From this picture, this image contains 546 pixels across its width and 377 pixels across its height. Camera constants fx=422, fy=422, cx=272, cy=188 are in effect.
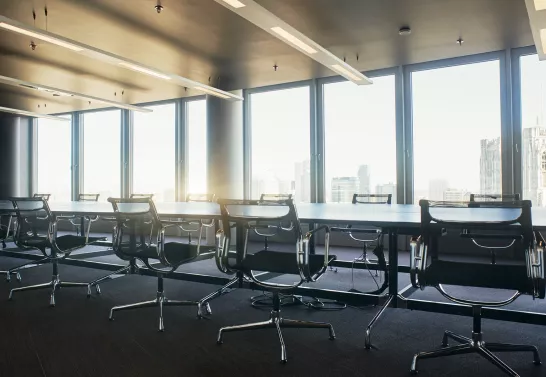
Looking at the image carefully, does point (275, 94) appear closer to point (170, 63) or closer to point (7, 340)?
point (170, 63)

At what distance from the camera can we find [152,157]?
934cm

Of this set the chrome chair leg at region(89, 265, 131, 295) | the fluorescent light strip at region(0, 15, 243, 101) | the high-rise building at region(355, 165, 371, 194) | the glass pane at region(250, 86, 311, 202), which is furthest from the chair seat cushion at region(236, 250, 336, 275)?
the glass pane at region(250, 86, 311, 202)

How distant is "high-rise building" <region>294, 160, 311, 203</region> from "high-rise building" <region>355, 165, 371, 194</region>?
902 millimetres

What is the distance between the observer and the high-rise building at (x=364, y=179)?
7133mm

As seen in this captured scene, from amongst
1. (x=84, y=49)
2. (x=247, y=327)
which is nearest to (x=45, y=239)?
(x=84, y=49)

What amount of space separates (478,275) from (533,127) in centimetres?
473

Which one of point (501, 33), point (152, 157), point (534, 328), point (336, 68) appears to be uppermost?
point (501, 33)

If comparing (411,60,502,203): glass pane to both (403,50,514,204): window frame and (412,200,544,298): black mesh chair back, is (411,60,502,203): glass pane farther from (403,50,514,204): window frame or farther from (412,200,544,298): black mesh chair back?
(412,200,544,298): black mesh chair back

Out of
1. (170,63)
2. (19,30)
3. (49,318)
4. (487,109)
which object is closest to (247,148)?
(170,63)

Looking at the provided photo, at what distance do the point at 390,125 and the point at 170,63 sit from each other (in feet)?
11.7

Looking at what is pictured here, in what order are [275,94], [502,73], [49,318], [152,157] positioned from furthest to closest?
[152,157] < [275,94] < [502,73] < [49,318]

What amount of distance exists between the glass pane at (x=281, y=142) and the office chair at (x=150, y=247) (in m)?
4.67

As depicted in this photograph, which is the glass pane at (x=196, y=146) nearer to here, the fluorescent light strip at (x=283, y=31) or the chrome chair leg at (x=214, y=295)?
the fluorescent light strip at (x=283, y=31)

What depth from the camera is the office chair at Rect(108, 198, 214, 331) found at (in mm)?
2811
